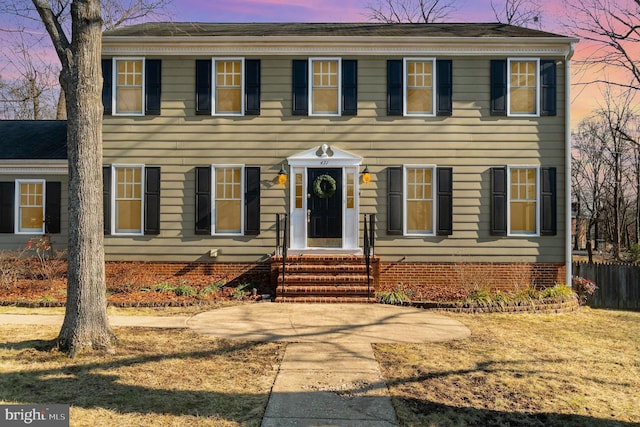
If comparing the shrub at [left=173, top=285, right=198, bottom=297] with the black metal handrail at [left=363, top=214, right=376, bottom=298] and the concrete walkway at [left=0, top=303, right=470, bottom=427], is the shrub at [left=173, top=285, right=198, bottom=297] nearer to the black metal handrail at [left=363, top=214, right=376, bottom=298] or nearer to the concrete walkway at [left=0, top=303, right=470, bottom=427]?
the concrete walkway at [left=0, top=303, right=470, bottom=427]

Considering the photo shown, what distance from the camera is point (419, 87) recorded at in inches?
449

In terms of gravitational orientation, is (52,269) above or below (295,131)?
below

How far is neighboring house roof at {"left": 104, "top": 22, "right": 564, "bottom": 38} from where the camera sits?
11.5 m

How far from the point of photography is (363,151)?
37.3 ft

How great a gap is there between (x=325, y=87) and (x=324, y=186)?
97.6 inches

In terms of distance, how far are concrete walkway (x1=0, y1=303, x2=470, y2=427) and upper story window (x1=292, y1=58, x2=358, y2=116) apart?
194 inches

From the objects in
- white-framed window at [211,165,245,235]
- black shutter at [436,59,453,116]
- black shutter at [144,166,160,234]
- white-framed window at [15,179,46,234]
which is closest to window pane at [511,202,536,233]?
black shutter at [436,59,453,116]

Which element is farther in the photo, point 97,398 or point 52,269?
point 52,269

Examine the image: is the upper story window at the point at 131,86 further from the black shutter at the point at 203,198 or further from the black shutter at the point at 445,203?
the black shutter at the point at 445,203

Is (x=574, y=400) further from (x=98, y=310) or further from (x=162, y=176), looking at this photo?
(x=162, y=176)

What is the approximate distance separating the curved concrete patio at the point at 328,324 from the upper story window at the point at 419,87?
5.09m

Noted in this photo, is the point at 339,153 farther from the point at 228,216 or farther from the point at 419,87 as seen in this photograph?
the point at 228,216

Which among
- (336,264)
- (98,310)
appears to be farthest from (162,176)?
(98,310)

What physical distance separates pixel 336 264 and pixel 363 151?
298 centimetres
